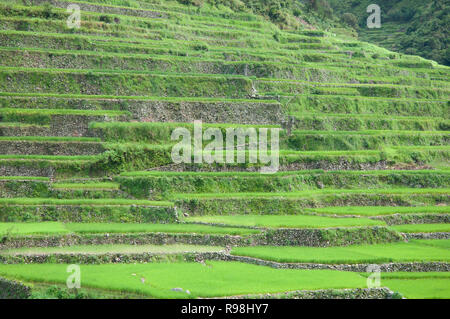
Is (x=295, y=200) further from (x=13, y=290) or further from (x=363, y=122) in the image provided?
(x=13, y=290)

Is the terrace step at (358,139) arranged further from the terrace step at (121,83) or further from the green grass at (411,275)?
the green grass at (411,275)

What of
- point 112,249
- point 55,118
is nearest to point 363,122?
point 55,118

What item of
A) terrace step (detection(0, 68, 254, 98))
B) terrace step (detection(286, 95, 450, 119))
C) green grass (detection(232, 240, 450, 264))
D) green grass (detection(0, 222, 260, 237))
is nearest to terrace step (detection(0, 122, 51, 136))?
terrace step (detection(0, 68, 254, 98))

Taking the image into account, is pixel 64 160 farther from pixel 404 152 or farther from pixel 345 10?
pixel 345 10

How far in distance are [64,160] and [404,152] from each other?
25126 mm

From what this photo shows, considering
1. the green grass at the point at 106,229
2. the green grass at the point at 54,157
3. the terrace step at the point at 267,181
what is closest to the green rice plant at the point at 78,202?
the green grass at the point at 106,229

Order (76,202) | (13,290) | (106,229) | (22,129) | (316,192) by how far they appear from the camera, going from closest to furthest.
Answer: (13,290)
(106,229)
(76,202)
(22,129)
(316,192)

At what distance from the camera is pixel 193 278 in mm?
28781

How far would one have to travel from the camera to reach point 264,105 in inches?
1965

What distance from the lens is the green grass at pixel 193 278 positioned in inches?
1059

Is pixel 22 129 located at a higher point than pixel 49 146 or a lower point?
higher

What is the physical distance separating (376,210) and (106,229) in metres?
17.2

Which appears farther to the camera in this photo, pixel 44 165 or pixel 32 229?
pixel 44 165
